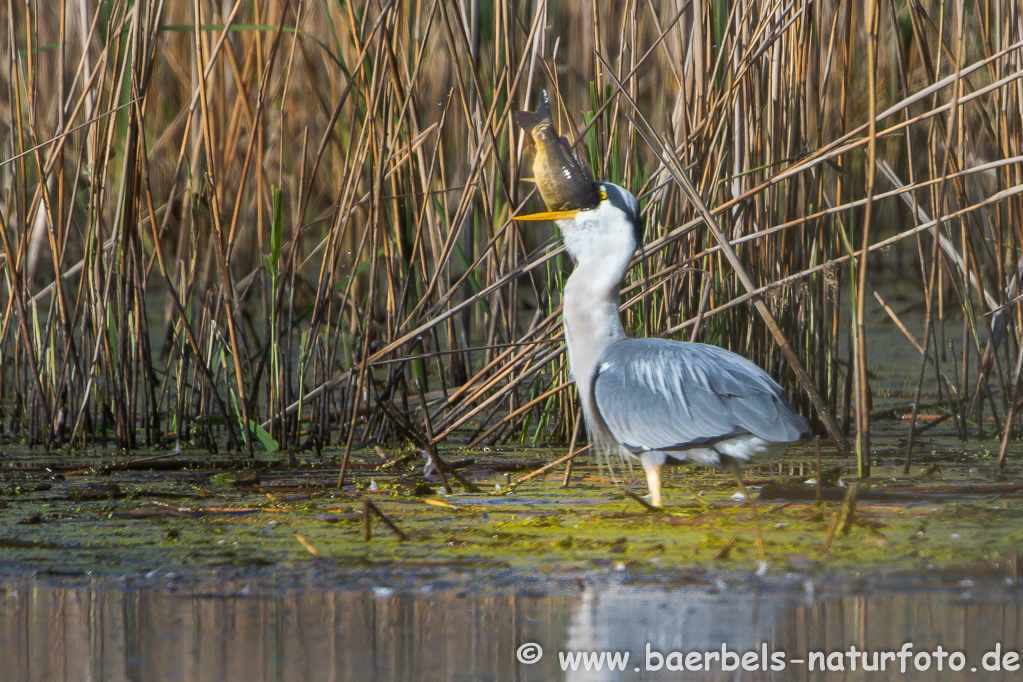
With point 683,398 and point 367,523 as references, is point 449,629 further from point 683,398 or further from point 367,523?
point 683,398

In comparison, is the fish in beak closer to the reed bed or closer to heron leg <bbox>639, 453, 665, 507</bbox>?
the reed bed

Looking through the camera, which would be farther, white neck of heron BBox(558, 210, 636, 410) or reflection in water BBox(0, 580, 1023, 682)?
white neck of heron BBox(558, 210, 636, 410)

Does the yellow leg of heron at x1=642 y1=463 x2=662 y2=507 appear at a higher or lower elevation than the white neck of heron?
lower

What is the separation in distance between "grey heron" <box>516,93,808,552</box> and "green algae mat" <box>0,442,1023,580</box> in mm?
190

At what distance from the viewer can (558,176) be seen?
135 inches

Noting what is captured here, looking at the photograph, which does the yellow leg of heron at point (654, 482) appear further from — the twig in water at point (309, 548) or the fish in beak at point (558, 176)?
the twig in water at point (309, 548)

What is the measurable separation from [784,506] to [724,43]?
1.45 m

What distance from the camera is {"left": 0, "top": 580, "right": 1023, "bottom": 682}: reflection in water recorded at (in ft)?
6.76

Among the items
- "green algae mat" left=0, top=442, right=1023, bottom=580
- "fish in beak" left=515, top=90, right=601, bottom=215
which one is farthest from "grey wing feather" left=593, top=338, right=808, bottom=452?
"fish in beak" left=515, top=90, right=601, bottom=215

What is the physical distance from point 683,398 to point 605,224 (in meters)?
0.55

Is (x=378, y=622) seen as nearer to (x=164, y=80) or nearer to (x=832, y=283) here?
(x=832, y=283)

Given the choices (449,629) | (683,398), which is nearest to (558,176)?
(683,398)

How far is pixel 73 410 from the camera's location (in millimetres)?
4293

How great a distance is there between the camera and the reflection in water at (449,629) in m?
2.06
